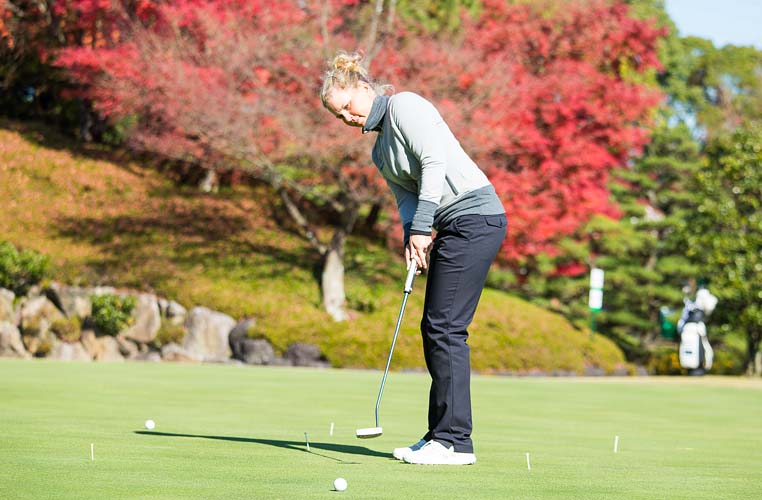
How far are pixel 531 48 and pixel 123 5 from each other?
340 inches

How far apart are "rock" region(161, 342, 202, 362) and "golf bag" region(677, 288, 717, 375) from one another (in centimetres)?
1015

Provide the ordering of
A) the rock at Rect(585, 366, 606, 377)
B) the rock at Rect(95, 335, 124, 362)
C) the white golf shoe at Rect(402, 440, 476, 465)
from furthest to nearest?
the rock at Rect(585, 366, 606, 377)
the rock at Rect(95, 335, 124, 362)
the white golf shoe at Rect(402, 440, 476, 465)

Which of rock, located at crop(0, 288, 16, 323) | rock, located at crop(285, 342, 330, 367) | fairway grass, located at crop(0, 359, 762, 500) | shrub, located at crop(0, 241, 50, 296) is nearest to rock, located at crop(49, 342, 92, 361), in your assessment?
rock, located at crop(0, 288, 16, 323)

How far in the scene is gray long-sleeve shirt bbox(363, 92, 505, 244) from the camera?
185 inches

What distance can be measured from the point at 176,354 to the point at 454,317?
14883 mm

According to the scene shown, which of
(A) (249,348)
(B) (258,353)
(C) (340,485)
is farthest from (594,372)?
(C) (340,485)

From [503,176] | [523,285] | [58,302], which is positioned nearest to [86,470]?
[58,302]

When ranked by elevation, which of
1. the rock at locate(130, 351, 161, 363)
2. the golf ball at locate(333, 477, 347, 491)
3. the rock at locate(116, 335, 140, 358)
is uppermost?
the golf ball at locate(333, 477, 347, 491)

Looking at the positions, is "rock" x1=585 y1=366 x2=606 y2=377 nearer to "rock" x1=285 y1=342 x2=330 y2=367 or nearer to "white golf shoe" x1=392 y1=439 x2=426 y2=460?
"rock" x1=285 y1=342 x2=330 y2=367

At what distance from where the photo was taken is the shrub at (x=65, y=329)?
1861 centimetres

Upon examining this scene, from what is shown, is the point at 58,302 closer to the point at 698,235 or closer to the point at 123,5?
the point at 123,5

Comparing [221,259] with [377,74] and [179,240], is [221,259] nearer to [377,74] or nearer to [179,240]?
[179,240]

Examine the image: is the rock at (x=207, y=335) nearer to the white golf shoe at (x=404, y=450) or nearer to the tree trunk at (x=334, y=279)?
the tree trunk at (x=334, y=279)

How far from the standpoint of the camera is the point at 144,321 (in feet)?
63.6
